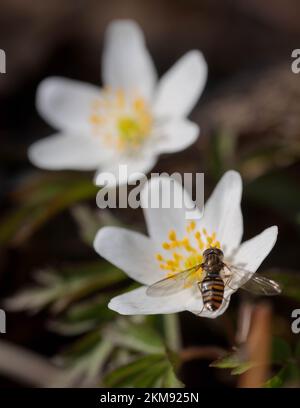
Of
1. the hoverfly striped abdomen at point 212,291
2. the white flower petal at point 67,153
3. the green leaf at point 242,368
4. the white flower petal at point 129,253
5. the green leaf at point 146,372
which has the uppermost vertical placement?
the white flower petal at point 67,153

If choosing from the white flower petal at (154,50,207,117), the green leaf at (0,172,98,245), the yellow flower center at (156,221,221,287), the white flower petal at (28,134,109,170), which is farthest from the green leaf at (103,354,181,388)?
the white flower petal at (154,50,207,117)

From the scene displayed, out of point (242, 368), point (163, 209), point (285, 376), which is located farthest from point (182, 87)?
point (242, 368)

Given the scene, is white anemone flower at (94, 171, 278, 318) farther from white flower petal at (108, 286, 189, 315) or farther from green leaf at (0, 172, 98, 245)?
green leaf at (0, 172, 98, 245)

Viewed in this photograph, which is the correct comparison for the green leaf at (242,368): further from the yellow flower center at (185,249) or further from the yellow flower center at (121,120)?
the yellow flower center at (121,120)

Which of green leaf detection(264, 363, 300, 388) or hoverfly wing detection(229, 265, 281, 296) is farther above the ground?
hoverfly wing detection(229, 265, 281, 296)

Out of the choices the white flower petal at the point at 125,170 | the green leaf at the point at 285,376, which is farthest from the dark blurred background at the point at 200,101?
the green leaf at the point at 285,376
